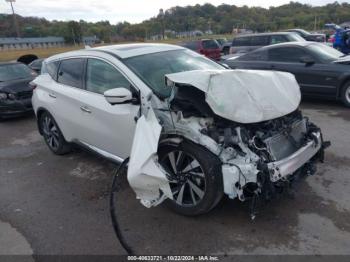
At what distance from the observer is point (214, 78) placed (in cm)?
344

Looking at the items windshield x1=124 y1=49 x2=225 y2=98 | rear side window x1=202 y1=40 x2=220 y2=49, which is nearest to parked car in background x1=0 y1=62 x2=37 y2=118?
windshield x1=124 y1=49 x2=225 y2=98

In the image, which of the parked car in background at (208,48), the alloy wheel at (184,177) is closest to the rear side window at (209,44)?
the parked car in background at (208,48)

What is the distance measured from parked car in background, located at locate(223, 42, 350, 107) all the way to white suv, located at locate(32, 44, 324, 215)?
13.2 ft

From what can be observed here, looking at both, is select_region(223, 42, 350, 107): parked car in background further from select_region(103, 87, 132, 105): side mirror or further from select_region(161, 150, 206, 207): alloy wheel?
select_region(103, 87, 132, 105): side mirror

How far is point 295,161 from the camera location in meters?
3.30

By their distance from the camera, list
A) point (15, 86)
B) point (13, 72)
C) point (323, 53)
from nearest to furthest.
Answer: point (323, 53) < point (15, 86) < point (13, 72)

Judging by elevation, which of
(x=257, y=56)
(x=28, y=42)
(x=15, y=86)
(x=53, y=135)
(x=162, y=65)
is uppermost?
(x=162, y=65)

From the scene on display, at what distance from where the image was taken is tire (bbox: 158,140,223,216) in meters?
3.17

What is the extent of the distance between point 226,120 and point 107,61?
180 centimetres

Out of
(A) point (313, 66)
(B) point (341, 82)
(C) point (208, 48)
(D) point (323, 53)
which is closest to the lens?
(B) point (341, 82)

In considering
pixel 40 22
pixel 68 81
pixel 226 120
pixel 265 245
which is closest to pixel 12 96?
pixel 68 81

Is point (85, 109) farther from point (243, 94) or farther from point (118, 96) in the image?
point (243, 94)

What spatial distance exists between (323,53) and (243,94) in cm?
557

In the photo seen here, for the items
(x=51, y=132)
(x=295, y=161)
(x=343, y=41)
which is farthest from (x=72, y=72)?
(x=343, y=41)
